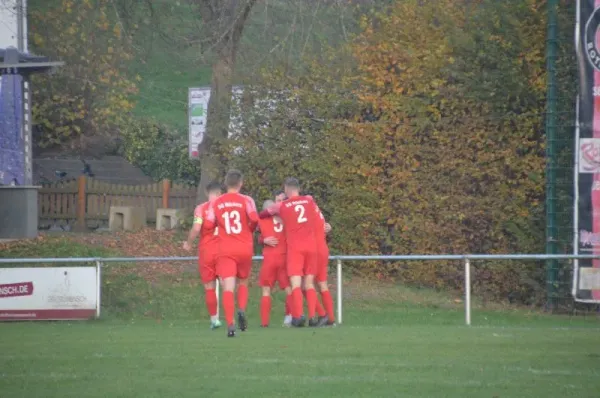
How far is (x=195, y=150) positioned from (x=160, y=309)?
29.9 feet

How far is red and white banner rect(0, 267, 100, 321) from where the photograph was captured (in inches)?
722

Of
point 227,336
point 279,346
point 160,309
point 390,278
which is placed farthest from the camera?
point 390,278

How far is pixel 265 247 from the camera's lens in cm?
1645

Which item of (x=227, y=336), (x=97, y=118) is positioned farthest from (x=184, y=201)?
(x=227, y=336)

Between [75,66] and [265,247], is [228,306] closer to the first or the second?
[265,247]

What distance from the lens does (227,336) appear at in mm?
13953

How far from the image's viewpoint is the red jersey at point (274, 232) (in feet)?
53.4

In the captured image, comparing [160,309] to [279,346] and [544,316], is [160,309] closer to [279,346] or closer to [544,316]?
[544,316]

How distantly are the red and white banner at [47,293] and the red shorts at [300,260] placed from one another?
13.0 feet

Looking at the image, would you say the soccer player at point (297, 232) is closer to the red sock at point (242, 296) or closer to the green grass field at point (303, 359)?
the green grass field at point (303, 359)

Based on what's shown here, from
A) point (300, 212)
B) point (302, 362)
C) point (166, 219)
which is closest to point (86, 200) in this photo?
point (166, 219)

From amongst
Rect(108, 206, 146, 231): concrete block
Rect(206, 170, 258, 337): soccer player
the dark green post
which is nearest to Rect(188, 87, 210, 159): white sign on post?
Rect(108, 206, 146, 231): concrete block

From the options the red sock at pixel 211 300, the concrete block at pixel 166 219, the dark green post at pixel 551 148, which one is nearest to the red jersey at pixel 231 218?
the red sock at pixel 211 300

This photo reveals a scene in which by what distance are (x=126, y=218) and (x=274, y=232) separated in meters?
11.2
